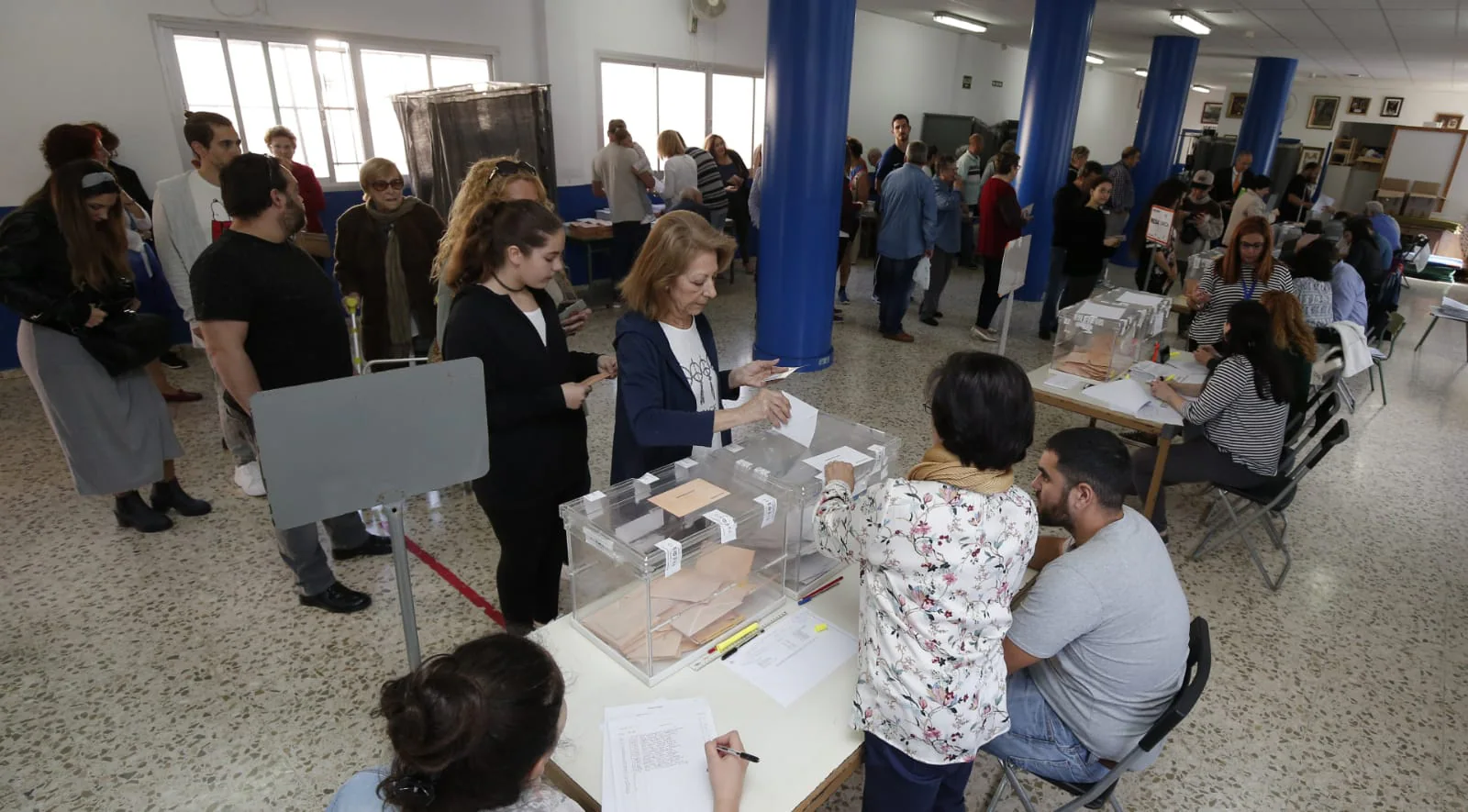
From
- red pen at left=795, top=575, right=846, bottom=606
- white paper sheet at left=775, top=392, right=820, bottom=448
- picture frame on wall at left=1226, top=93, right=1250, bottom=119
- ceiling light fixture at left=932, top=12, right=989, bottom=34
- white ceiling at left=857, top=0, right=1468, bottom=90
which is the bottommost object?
red pen at left=795, top=575, right=846, bottom=606

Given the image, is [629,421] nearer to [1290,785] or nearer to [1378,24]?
[1290,785]

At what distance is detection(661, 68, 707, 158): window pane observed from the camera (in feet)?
27.2

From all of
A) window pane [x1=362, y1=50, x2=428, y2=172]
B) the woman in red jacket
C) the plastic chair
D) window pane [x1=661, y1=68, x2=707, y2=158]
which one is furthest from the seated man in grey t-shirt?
window pane [x1=661, y1=68, x2=707, y2=158]

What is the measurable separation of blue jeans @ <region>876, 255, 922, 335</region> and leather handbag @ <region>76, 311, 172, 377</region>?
4.92 meters

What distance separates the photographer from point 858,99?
1067cm

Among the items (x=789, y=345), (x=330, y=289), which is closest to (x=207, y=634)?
(x=330, y=289)

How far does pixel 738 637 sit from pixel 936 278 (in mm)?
5895

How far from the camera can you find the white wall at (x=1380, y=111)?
15.3 metres

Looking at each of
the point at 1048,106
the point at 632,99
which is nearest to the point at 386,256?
the point at 632,99

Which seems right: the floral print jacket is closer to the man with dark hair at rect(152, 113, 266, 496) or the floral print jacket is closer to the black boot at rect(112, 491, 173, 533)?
the man with dark hair at rect(152, 113, 266, 496)

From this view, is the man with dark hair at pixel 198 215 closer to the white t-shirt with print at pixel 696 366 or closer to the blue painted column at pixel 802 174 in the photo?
the white t-shirt with print at pixel 696 366

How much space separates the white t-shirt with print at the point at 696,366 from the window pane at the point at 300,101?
4.84 metres

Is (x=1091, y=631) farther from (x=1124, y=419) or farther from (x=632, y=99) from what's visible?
(x=632, y=99)

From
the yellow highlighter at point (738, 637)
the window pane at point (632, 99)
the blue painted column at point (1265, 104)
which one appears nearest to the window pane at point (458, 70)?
the window pane at point (632, 99)
